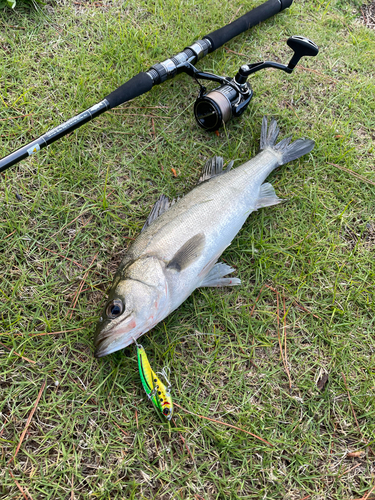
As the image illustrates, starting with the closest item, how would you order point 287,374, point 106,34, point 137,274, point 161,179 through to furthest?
point 137,274
point 287,374
point 161,179
point 106,34

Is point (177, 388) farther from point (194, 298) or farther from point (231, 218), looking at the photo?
point (231, 218)

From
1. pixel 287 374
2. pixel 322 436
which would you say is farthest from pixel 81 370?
pixel 322 436

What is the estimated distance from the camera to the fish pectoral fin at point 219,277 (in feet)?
9.51

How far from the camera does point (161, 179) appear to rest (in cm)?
332

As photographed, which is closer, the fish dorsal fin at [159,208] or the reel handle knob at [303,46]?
the fish dorsal fin at [159,208]

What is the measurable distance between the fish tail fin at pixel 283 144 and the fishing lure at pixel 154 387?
2.15 metres

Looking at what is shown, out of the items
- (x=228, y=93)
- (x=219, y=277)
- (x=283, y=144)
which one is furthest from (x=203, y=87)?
(x=219, y=277)

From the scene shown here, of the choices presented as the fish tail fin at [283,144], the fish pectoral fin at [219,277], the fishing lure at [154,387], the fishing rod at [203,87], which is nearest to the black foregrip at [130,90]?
the fishing rod at [203,87]

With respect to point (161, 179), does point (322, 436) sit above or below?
below

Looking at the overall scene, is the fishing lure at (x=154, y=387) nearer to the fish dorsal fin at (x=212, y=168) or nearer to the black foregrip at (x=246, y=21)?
the fish dorsal fin at (x=212, y=168)

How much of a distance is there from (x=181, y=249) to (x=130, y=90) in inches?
61.7

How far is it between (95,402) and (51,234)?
4.51ft

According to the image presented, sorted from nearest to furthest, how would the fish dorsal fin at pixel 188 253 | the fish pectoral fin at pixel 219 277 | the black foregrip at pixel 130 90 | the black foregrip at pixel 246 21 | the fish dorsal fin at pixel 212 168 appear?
the fish dorsal fin at pixel 188 253, the fish pectoral fin at pixel 219 277, the black foregrip at pixel 130 90, the fish dorsal fin at pixel 212 168, the black foregrip at pixel 246 21

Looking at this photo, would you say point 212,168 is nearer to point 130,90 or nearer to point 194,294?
point 130,90
